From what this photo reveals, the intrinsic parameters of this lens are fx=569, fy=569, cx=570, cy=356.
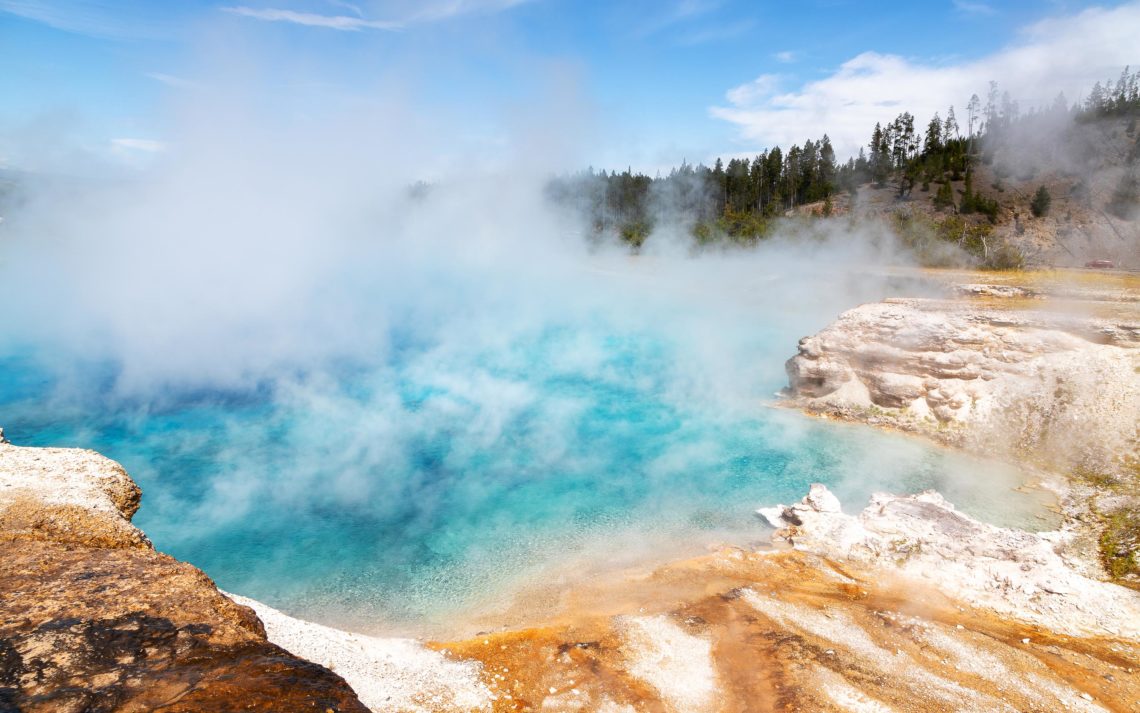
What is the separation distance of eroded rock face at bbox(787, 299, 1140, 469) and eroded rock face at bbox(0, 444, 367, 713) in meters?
19.9

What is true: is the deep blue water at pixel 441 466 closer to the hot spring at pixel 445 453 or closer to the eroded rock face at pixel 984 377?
the hot spring at pixel 445 453

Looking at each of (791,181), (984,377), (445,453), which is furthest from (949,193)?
(445,453)

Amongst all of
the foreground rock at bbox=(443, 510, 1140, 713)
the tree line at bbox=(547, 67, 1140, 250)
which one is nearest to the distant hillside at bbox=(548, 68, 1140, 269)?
the tree line at bbox=(547, 67, 1140, 250)

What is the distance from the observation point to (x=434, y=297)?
42156 mm

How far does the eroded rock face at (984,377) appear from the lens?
1653 centimetres

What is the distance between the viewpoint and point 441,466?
675 inches

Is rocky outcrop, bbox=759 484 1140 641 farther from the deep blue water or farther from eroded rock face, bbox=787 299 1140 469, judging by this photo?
eroded rock face, bbox=787 299 1140 469

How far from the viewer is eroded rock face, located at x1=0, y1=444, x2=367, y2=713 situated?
3.58 m

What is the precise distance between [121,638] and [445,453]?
13.9 meters

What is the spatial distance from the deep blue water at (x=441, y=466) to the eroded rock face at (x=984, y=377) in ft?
5.27

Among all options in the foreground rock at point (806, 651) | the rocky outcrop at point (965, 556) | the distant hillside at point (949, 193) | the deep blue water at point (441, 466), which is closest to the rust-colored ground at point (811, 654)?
the foreground rock at point (806, 651)

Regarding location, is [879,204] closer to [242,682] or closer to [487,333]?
[487,333]

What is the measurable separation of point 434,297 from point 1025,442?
35212 mm

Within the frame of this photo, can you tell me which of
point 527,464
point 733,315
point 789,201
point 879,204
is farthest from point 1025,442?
point 789,201
